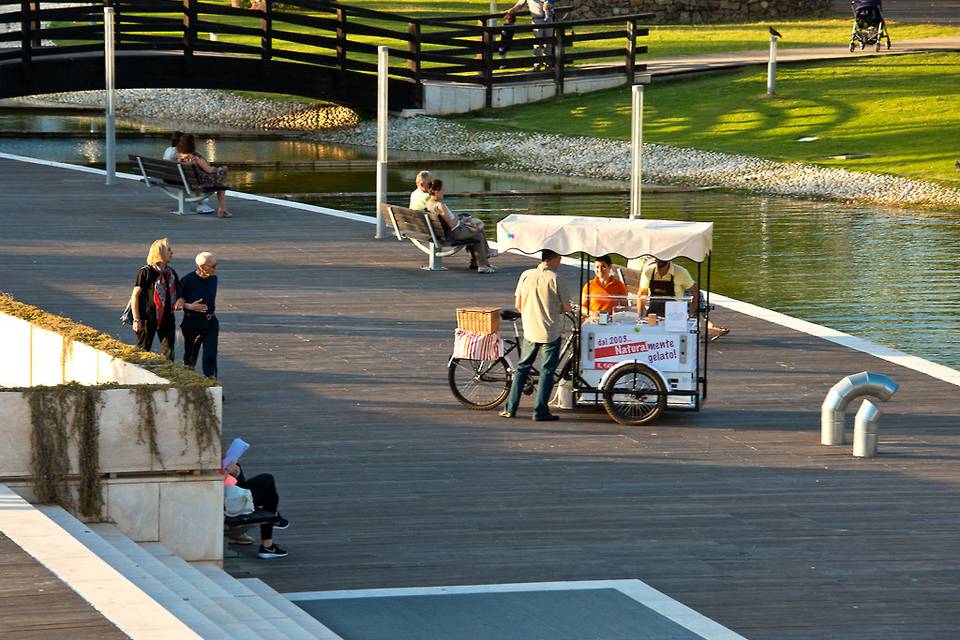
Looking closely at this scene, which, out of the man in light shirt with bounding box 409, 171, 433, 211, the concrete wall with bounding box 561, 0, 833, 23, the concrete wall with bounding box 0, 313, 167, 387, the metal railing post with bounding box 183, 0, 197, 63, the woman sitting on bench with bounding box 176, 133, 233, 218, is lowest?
the concrete wall with bounding box 0, 313, 167, 387

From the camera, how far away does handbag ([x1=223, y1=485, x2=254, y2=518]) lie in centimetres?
1109

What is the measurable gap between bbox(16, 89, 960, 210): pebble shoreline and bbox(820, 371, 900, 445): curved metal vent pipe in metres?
18.1

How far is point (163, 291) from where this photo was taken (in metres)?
15.4

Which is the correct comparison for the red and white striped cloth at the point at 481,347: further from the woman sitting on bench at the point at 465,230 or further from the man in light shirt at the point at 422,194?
the man in light shirt at the point at 422,194

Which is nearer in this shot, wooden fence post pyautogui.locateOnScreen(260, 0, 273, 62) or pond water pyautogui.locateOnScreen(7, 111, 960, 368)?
pond water pyautogui.locateOnScreen(7, 111, 960, 368)

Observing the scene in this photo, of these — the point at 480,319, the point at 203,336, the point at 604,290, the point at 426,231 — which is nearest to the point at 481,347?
the point at 480,319

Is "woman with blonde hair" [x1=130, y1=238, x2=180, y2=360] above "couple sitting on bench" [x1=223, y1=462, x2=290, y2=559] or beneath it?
above

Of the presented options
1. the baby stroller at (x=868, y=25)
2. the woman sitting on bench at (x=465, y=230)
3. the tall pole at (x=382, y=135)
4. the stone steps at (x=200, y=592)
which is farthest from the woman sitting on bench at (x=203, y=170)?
the baby stroller at (x=868, y=25)

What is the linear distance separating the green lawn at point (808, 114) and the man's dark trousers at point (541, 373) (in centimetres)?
2015

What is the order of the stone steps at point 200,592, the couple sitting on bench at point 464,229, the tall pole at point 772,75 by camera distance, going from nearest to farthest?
the stone steps at point 200,592 < the couple sitting on bench at point 464,229 < the tall pole at point 772,75

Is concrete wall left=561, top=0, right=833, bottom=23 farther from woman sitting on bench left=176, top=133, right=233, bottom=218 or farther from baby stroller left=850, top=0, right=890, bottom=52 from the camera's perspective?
woman sitting on bench left=176, top=133, right=233, bottom=218

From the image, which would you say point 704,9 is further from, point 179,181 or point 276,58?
point 179,181

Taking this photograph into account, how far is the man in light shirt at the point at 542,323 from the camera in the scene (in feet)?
48.3

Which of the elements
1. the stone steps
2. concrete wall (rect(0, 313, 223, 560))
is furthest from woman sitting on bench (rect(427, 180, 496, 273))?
the stone steps
